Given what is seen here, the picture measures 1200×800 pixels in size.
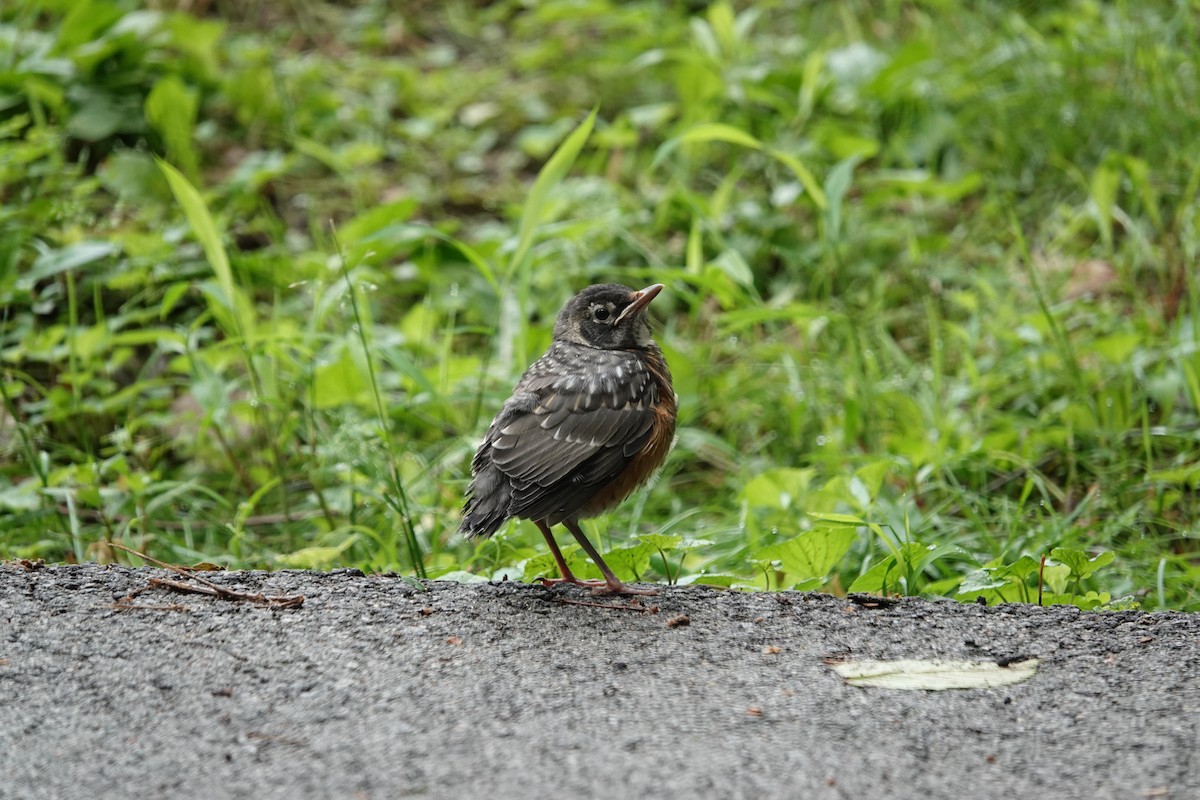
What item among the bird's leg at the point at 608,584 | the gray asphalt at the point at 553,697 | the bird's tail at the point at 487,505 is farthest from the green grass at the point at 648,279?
the gray asphalt at the point at 553,697

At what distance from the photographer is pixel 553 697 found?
2.80 meters

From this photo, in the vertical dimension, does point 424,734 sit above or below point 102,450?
above

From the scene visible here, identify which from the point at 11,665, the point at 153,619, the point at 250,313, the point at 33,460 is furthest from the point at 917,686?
the point at 250,313

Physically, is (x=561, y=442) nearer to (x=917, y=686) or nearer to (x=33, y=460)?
(x=917, y=686)

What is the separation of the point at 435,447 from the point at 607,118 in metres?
4.35

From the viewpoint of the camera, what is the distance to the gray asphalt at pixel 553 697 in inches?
95.3

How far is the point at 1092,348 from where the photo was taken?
17.8ft

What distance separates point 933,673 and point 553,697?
923 mm

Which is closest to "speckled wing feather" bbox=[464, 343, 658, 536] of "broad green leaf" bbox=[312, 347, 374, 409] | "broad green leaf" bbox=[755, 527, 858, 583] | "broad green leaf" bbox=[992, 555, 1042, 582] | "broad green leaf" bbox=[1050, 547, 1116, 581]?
"broad green leaf" bbox=[755, 527, 858, 583]

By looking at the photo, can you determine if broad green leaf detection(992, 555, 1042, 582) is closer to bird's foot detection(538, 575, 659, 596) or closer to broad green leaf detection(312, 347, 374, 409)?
bird's foot detection(538, 575, 659, 596)

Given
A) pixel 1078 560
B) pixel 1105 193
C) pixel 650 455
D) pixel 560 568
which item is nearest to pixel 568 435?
pixel 650 455

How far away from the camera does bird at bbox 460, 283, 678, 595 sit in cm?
364

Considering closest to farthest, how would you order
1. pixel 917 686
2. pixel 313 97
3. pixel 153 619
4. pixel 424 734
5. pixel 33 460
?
pixel 424 734
pixel 917 686
pixel 153 619
pixel 33 460
pixel 313 97

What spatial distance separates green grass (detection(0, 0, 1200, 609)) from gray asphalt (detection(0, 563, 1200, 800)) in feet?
1.67
